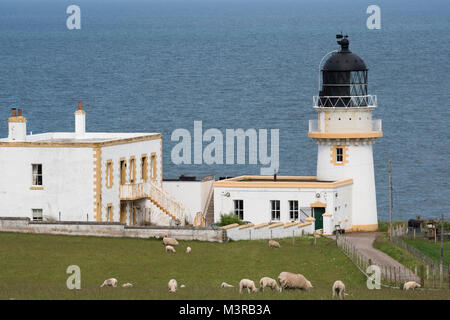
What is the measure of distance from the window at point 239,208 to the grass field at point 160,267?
684cm

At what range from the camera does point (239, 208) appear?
69.1 meters

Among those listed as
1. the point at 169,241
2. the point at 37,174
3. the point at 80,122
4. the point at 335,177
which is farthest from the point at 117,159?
the point at 335,177

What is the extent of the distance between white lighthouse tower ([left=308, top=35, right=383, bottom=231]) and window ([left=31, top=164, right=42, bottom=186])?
1467 cm

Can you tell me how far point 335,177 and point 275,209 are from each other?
403 cm

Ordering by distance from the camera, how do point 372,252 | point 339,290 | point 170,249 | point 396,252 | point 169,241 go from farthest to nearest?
point 372,252, point 396,252, point 169,241, point 170,249, point 339,290

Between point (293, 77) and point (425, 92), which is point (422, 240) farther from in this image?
point (293, 77)

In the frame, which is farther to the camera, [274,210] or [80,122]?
[80,122]

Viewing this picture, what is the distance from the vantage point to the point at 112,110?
15975 centimetres

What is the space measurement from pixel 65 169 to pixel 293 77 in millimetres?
131976

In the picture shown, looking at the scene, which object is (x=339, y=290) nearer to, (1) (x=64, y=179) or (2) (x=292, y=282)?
(2) (x=292, y=282)

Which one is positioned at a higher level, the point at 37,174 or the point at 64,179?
the point at 37,174

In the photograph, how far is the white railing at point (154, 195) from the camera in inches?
2606

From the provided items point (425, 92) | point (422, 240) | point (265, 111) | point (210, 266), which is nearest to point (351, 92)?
point (422, 240)

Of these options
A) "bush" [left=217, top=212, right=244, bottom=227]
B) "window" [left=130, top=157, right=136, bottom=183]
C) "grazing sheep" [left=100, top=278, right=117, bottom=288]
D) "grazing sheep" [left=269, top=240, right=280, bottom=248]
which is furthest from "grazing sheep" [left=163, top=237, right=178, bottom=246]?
"grazing sheep" [left=100, top=278, right=117, bottom=288]
